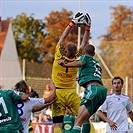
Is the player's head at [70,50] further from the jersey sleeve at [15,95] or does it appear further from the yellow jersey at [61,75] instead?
the jersey sleeve at [15,95]

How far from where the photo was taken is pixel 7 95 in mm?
8734

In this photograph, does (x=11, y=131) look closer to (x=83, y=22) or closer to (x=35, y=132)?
(x=83, y=22)

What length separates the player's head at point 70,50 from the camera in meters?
10.9

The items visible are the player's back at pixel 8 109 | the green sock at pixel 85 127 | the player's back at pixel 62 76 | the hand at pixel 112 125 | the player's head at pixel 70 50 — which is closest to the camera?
the player's back at pixel 8 109

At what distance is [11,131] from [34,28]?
50.1 metres

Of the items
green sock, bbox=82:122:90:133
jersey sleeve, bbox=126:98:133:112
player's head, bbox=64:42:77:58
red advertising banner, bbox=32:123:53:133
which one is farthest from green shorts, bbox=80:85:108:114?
red advertising banner, bbox=32:123:53:133

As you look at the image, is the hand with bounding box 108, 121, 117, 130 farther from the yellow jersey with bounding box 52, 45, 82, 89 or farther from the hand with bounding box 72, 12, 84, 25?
the hand with bounding box 72, 12, 84, 25

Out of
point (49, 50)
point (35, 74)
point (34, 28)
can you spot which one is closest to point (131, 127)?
point (35, 74)

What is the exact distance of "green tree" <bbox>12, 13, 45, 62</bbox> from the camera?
56312 mm

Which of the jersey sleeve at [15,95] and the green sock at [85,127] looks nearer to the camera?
the jersey sleeve at [15,95]

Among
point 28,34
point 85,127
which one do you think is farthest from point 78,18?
point 28,34

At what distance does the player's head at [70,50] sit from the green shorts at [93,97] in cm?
114

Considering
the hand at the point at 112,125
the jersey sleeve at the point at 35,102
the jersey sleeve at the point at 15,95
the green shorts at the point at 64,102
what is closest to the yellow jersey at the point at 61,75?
the green shorts at the point at 64,102

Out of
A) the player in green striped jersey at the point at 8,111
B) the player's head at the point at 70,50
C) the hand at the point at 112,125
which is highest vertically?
the player's head at the point at 70,50
